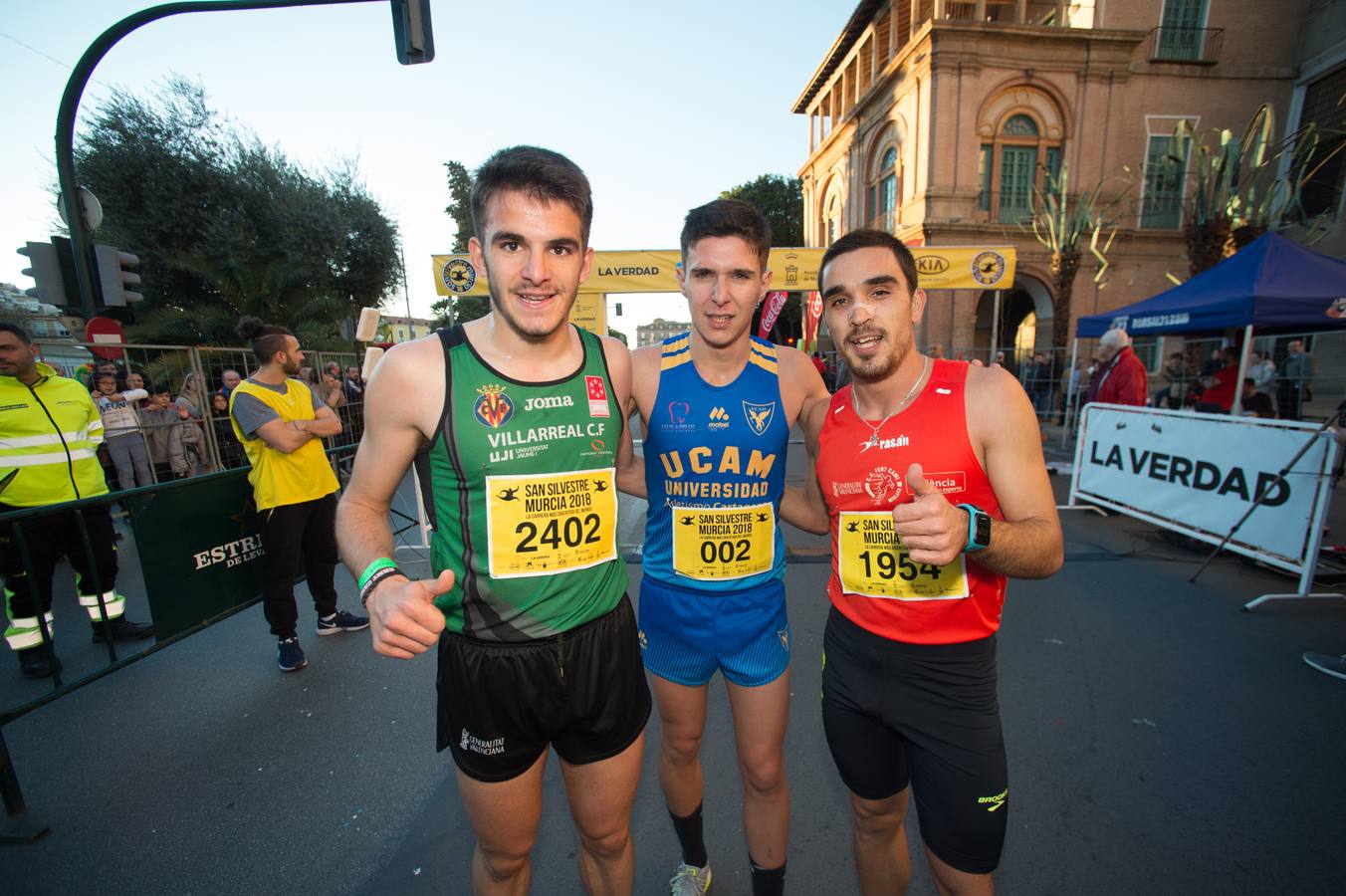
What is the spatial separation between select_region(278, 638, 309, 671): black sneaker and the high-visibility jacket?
164 cm

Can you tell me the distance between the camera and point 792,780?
282 centimetres

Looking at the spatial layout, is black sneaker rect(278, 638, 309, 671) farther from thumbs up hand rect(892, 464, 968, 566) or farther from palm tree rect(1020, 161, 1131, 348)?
palm tree rect(1020, 161, 1131, 348)

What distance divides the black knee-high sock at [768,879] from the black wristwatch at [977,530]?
4.86 ft

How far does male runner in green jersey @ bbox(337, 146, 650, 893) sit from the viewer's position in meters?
1.69

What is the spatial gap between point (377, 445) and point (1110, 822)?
339 cm

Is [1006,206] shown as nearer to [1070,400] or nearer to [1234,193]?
[1234,193]

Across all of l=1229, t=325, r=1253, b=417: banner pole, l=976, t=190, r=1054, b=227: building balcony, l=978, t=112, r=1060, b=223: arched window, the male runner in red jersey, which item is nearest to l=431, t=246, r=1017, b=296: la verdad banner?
l=1229, t=325, r=1253, b=417: banner pole

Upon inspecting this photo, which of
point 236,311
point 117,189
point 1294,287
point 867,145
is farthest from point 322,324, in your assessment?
point 867,145

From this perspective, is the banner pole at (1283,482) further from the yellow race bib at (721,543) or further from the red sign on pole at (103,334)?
the red sign on pole at (103,334)

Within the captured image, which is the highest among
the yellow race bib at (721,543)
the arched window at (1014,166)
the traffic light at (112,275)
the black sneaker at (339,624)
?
the arched window at (1014,166)

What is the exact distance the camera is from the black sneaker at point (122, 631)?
14.4 ft

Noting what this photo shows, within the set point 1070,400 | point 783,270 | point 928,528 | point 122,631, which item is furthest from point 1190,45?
point 122,631

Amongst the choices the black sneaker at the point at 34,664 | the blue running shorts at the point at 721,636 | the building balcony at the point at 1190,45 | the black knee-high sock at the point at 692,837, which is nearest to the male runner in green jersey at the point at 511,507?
the blue running shorts at the point at 721,636

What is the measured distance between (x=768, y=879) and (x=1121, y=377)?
8.21 metres
